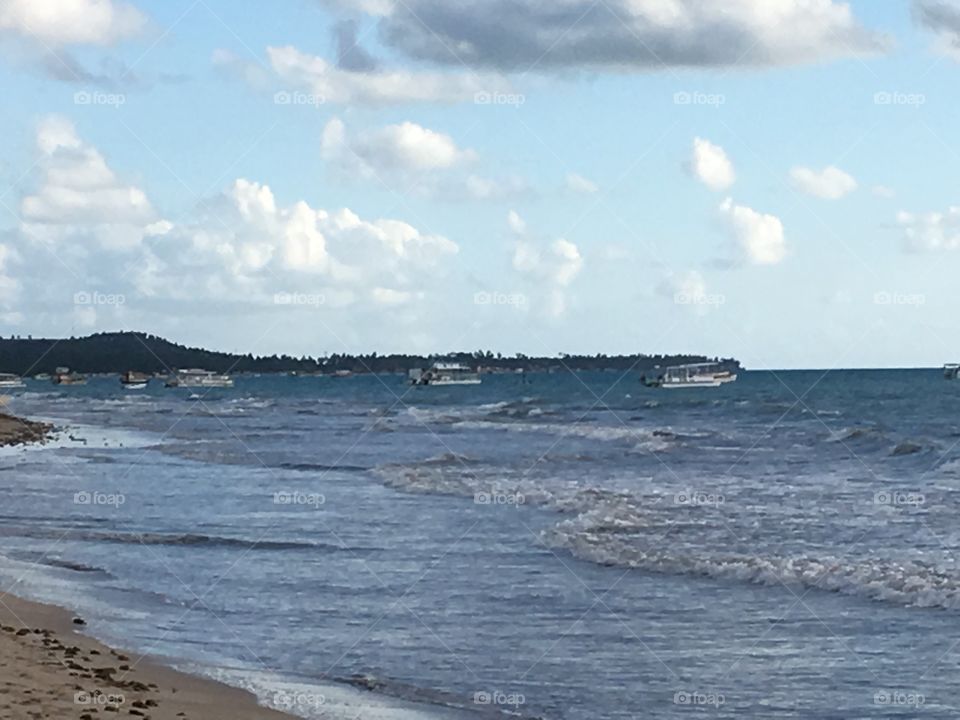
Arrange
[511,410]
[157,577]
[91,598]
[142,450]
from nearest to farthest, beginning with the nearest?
[91,598], [157,577], [142,450], [511,410]

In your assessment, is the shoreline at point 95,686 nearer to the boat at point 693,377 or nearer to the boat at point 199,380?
the boat at point 693,377

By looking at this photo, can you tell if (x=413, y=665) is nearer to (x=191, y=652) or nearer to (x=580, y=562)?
(x=191, y=652)

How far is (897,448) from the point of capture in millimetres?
44500

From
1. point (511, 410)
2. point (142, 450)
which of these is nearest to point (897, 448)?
point (142, 450)

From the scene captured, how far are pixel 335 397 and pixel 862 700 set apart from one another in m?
106

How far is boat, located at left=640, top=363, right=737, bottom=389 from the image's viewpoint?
11150 centimetres
